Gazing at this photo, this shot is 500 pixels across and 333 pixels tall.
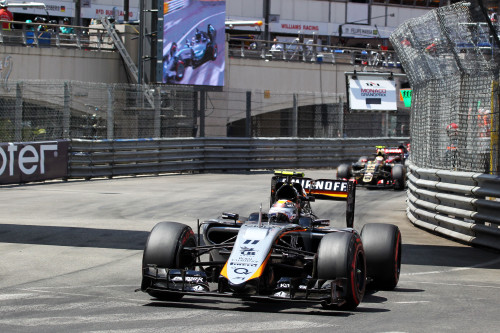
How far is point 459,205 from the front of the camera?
41.1 feet

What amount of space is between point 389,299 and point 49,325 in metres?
3.14

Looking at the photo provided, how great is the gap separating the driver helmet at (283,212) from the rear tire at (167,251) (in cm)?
109

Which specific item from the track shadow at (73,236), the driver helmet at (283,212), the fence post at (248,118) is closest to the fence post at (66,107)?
the fence post at (248,118)

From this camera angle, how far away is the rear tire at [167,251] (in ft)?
24.6

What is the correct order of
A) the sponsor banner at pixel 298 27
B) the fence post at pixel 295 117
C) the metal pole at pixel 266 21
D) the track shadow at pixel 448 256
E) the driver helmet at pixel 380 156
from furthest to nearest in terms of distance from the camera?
1. the sponsor banner at pixel 298 27
2. the metal pole at pixel 266 21
3. the fence post at pixel 295 117
4. the driver helmet at pixel 380 156
5. the track shadow at pixel 448 256

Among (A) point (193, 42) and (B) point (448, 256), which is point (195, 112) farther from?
(B) point (448, 256)

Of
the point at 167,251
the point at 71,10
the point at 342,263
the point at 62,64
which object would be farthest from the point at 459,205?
the point at 71,10

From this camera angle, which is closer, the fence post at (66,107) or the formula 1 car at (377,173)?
the fence post at (66,107)

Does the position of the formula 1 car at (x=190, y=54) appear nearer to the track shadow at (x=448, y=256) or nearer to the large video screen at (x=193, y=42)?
the large video screen at (x=193, y=42)

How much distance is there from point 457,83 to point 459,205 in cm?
187

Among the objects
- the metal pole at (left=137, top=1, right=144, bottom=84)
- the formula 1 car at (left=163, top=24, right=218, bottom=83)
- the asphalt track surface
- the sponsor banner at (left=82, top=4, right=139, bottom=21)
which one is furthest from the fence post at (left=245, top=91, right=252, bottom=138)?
the sponsor banner at (left=82, top=4, right=139, bottom=21)

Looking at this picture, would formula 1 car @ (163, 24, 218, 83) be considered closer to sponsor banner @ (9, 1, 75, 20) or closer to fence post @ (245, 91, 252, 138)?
fence post @ (245, 91, 252, 138)

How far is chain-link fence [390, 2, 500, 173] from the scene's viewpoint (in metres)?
11.8

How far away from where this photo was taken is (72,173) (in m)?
21.2
